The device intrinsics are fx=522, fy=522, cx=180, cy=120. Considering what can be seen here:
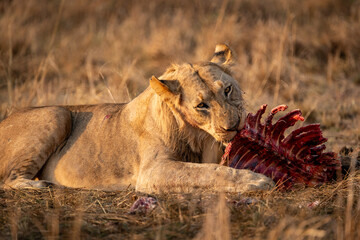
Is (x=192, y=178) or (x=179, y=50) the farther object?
(x=179, y=50)

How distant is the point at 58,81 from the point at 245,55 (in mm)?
3090

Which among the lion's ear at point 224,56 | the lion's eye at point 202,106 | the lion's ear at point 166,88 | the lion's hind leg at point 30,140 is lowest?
the lion's hind leg at point 30,140

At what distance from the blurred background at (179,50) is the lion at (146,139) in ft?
3.81

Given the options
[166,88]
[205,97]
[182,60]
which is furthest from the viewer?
[182,60]

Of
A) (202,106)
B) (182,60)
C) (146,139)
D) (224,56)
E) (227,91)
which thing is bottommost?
Answer: (146,139)

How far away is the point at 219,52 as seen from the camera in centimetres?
429

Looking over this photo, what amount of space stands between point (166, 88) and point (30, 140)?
58.8 inches

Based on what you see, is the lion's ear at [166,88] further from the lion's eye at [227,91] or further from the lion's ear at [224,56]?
the lion's ear at [224,56]

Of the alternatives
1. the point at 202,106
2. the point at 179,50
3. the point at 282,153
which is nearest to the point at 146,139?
the point at 202,106

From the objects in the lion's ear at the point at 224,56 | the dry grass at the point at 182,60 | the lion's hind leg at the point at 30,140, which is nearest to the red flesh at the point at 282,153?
the dry grass at the point at 182,60

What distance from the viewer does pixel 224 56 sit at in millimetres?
4246

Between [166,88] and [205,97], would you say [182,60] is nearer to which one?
[166,88]

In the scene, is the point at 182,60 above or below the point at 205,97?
above

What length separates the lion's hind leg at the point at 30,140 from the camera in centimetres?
437
